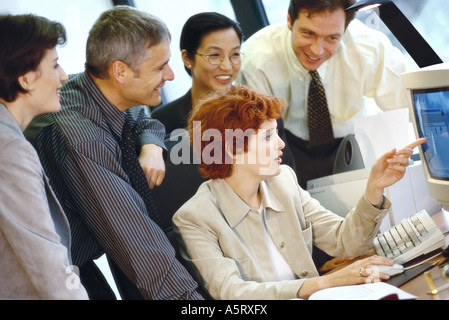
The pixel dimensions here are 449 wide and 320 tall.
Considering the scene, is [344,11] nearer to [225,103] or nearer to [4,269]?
[225,103]

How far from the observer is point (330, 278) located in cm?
171

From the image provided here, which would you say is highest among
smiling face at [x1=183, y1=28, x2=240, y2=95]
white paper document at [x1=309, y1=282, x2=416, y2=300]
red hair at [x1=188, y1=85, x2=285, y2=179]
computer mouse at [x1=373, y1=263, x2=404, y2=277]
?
smiling face at [x1=183, y1=28, x2=240, y2=95]

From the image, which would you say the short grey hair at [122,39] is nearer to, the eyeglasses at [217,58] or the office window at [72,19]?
the eyeglasses at [217,58]

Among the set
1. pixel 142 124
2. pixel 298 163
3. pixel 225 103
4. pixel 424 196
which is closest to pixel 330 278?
pixel 225 103

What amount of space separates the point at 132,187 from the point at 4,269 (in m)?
0.62

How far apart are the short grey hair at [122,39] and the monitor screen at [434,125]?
3.10 ft

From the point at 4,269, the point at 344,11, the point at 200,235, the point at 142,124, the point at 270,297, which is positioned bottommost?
the point at 270,297

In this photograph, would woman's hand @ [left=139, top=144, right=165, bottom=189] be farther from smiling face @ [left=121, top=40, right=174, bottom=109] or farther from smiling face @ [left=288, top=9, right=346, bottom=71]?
smiling face @ [left=288, top=9, right=346, bottom=71]

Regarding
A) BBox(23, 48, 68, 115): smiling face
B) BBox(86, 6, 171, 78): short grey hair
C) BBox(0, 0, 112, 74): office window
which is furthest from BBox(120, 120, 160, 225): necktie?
BBox(0, 0, 112, 74): office window

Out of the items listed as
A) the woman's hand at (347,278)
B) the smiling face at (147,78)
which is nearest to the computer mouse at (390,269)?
the woman's hand at (347,278)

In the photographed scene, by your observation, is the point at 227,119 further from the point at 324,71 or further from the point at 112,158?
the point at 324,71

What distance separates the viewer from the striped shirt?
1815 mm

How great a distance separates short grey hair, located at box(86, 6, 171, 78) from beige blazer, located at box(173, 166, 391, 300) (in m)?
0.54

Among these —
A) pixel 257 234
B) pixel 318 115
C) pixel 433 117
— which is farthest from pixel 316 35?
pixel 257 234
